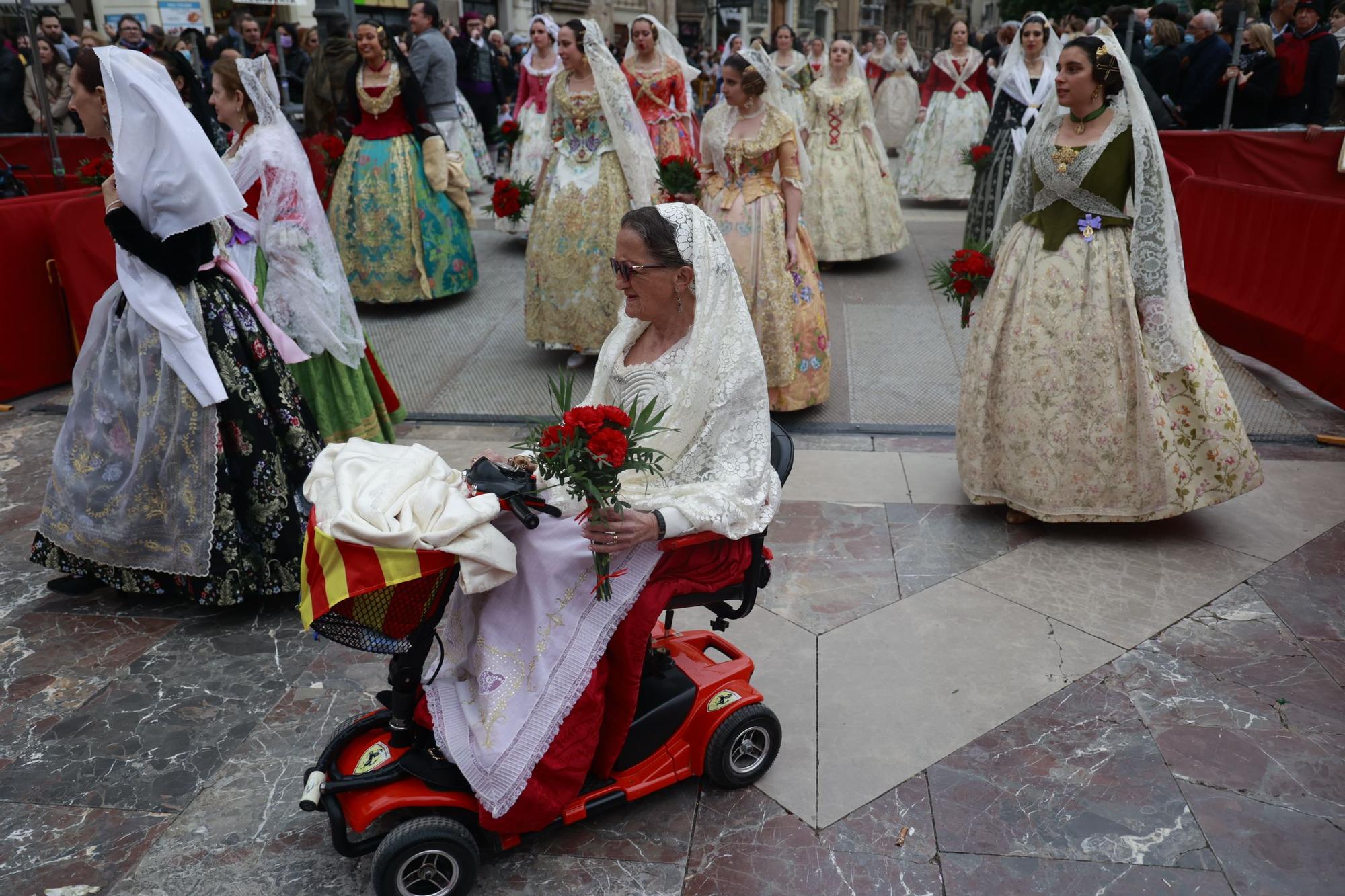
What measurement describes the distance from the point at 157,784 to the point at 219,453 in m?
1.28

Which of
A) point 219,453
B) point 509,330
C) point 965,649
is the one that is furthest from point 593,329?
point 965,649

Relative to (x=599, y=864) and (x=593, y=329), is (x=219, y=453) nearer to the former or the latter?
(x=599, y=864)

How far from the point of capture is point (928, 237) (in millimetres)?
10383

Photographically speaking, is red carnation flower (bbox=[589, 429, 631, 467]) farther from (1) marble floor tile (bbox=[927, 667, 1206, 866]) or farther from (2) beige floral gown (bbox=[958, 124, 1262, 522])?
(2) beige floral gown (bbox=[958, 124, 1262, 522])

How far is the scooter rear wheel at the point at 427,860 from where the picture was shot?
2.34 meters

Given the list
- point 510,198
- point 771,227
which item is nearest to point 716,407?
point 771,227

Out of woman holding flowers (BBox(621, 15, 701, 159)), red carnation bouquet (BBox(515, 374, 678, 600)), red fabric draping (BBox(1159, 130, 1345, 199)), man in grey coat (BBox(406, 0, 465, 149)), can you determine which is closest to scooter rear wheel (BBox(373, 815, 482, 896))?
red carnation bouquet (BBox(515, 374, 678, 600))

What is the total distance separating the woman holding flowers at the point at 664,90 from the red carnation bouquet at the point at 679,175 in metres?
1.36

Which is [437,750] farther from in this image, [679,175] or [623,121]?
[623,121]

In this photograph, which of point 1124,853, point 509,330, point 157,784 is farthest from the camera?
point 509,330

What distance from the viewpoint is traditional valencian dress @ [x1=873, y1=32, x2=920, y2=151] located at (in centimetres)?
1736

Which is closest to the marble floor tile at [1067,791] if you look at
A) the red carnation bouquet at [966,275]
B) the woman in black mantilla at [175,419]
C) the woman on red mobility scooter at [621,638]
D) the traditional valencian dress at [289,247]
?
the woman on red mobility scooter at [621,638]

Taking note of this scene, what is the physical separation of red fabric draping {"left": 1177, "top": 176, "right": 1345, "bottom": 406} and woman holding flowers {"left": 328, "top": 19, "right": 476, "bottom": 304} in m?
5.51

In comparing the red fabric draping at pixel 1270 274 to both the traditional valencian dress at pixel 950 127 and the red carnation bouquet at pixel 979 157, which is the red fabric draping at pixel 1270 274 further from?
the traditional valencian dress at pixel 950 127
